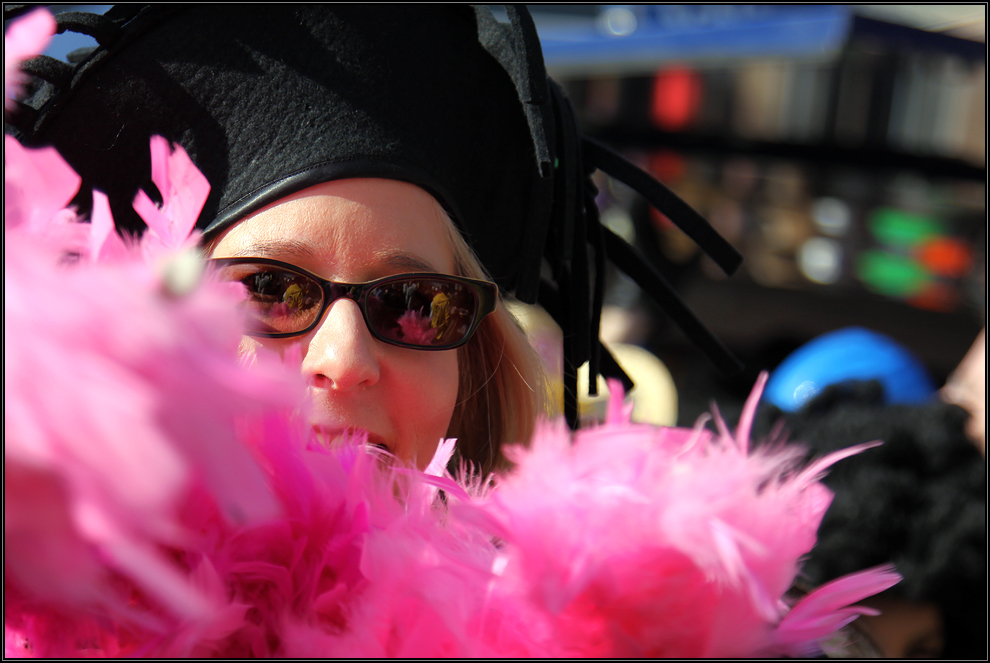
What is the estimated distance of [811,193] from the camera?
254 inches

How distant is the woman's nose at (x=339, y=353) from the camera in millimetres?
1047

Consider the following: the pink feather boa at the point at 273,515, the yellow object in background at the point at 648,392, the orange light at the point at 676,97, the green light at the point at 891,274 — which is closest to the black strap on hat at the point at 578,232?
the pink feather boa at the point at 273,515

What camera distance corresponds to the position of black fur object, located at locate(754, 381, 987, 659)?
2080 mm

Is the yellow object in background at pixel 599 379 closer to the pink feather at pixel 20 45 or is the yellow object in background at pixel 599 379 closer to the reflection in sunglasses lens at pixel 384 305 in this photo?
the reflection in sunglasses lens at pixel 384 305

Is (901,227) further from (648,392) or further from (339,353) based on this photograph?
(339,353)

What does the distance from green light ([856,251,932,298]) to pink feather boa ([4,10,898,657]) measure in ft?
19.1

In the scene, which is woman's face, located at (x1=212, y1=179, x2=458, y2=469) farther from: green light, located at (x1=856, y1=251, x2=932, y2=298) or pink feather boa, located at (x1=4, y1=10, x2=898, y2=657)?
green light, located at (x1=856, y1=251, x2=932, y2=298)

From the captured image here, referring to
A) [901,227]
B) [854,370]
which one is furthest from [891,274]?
[854,370]

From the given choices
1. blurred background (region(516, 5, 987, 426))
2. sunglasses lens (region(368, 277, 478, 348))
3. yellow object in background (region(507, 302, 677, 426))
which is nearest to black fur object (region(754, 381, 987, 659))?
yellow object in background (region(507, 302, 677, 426))

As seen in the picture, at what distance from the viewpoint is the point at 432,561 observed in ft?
2.56

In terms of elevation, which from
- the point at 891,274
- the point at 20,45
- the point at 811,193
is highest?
the point at 20,45

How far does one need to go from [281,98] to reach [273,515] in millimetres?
756

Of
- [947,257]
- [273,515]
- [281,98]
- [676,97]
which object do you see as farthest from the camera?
[676,97]

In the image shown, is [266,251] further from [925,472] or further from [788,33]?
[788,33]
